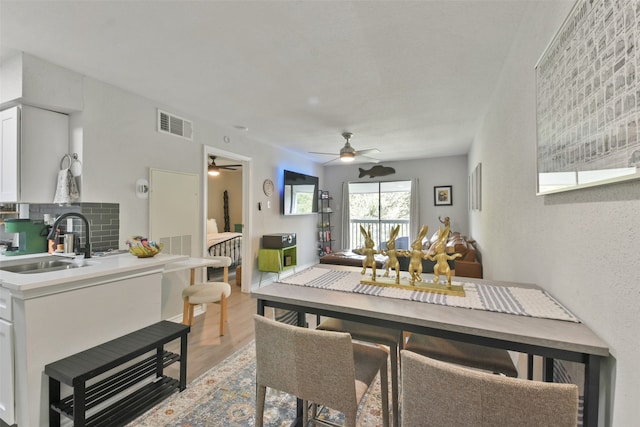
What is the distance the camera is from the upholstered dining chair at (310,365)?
3.36 feet

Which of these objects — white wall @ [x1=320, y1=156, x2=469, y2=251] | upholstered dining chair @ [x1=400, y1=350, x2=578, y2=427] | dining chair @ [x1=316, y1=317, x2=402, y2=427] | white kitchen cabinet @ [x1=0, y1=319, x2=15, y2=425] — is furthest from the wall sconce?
white wall @ [x1=320, y1=156, x2=469, y2=251]

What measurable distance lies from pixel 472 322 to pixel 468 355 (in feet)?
1.30

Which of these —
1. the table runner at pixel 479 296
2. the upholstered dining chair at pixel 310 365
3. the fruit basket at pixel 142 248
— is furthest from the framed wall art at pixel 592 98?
the fruit basket at pixel 142 248

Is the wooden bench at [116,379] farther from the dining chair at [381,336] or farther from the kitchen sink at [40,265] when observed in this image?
the dining chair at [381,336]

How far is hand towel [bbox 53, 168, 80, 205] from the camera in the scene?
235cm

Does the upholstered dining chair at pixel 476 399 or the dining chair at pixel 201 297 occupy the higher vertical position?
the upholstered dining chair at pixel 476 399

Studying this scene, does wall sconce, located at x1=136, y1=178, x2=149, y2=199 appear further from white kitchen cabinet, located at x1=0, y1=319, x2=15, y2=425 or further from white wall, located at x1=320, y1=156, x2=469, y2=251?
white wall, located at x1=320, y1=156, x2=469, y2=251

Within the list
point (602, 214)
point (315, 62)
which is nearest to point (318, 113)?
point (315, 62)

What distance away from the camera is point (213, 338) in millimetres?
2830

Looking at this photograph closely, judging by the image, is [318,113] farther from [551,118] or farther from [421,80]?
[551,118]

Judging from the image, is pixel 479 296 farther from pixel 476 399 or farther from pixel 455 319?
pixel 476 399

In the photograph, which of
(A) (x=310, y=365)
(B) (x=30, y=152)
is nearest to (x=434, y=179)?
(A) (x=310, y=365)

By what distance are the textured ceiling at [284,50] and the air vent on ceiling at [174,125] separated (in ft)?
0.47

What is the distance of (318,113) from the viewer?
3277mm
